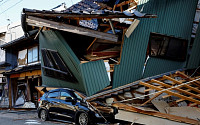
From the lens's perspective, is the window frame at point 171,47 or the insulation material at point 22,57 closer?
the window frame at point 171,47

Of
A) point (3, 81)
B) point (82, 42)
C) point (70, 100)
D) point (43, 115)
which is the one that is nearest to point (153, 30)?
point (82, 42)

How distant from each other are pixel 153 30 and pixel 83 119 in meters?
6.56

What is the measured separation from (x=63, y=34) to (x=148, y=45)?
201 inches

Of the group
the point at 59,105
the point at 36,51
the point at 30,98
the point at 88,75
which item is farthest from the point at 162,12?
the point at 30,98

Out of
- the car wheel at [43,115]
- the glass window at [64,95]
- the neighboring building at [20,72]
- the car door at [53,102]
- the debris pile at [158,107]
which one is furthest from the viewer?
the neighboring building at [20,72]

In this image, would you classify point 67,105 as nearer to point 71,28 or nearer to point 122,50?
point 71,28

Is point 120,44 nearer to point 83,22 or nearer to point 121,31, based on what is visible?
point 121,31

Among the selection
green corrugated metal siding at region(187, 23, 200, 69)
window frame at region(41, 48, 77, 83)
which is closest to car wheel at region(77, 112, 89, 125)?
window frame at region(41, 48, 77, 83)

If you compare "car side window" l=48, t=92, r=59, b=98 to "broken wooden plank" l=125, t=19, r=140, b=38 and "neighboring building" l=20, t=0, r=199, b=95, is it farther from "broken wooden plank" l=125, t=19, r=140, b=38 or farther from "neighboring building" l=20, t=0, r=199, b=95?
"broken wooden plank" l=125, t=19, r=140, b=38

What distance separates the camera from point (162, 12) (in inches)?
467

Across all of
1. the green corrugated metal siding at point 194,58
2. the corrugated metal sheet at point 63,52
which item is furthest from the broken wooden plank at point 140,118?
the green corrugated metal siding at point 194,58

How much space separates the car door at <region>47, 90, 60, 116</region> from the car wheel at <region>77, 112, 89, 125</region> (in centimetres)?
168

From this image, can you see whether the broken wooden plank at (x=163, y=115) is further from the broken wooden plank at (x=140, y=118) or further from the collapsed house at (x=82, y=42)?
the collapsed house at (x=82, y=42)

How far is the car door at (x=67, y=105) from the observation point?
9173 mm
